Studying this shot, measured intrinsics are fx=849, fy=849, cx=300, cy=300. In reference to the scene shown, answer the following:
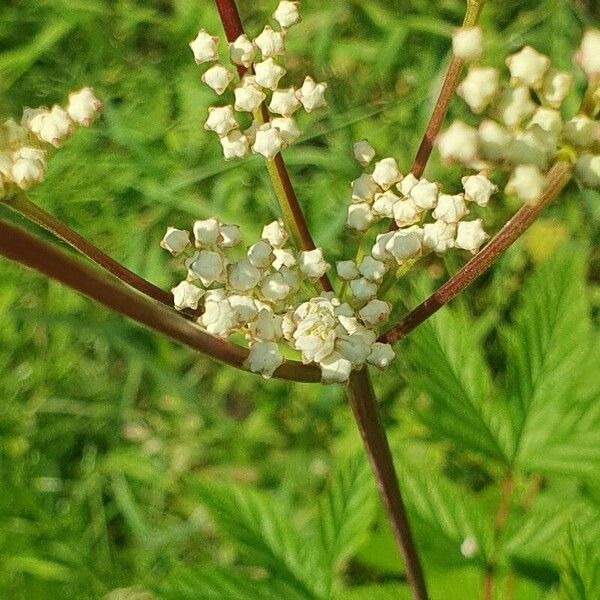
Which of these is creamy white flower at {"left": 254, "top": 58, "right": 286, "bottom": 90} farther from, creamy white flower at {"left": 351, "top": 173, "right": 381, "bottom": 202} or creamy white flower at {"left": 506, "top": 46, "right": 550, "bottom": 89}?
creamy white flower at {"left": 506, "top": 46, "right": 550, "bottom": 89}

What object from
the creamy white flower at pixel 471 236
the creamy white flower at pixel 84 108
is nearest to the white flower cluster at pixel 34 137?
the creamy white flower at pixel 84 108

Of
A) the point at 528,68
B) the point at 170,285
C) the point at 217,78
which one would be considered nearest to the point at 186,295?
the point at 217,78

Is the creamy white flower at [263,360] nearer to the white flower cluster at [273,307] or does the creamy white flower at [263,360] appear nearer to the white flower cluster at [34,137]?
the white flower cluster at [273,307]

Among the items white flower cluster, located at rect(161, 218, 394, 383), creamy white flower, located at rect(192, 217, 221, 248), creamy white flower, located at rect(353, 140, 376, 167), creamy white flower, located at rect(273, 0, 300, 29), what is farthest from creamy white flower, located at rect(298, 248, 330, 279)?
creamy white flower, located at rect(273, 0, 300, 29)

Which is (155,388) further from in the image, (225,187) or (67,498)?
(225,187)

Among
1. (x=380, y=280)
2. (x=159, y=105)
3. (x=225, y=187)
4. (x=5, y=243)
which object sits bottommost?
(x=5, y=243)

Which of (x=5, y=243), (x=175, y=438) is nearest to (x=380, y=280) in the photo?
(x=5, y=243)
